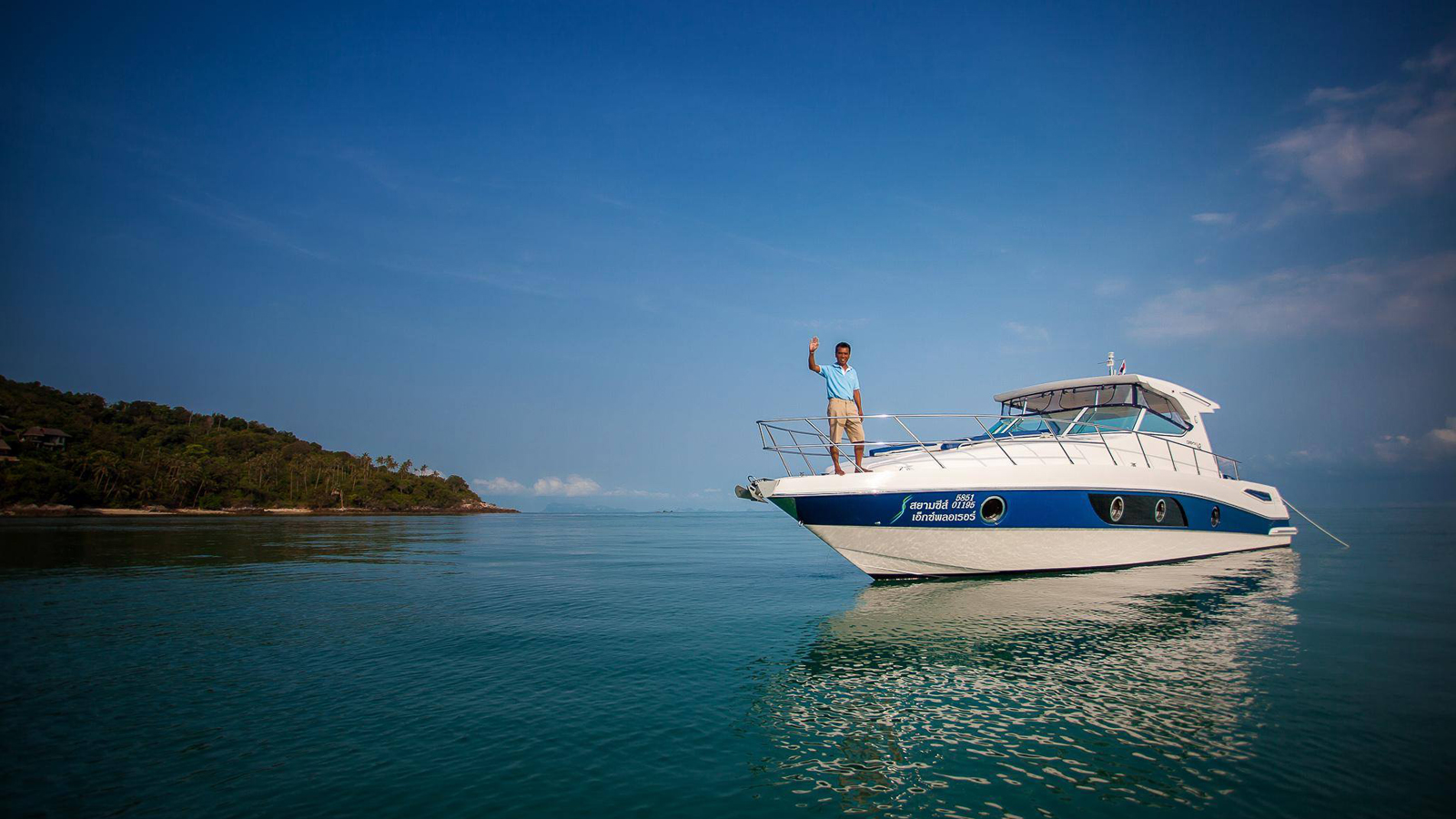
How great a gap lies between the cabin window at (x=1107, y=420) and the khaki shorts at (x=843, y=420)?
20.8 ft

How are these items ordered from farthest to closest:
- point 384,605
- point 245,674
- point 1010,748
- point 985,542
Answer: point 985,542 < point 384,605 < point 245,674 < point 1010,748

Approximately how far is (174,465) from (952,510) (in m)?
102

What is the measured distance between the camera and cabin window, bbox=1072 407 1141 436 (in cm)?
1507

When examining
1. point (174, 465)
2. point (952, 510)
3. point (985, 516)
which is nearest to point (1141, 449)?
point (985, 516)

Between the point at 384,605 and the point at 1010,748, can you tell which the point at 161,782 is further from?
the point at 384,605

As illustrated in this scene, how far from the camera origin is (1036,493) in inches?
493

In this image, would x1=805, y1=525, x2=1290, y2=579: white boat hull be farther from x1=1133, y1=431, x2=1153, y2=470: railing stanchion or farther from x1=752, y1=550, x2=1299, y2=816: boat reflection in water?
x1=752, y1=550, x2=1299, y2=816: boat reflection in water

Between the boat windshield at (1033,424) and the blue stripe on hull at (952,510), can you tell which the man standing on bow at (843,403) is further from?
the boat windshield at (1033,424)

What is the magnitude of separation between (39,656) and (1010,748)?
34.9 feet

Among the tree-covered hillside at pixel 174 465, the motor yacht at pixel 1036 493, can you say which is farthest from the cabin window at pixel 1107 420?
the tree-covered hillside at pixel 174 465

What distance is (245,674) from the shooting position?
676 cm

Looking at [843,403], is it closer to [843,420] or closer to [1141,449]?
[843,420]

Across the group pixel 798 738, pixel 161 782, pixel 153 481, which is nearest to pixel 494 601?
pixel 161 782

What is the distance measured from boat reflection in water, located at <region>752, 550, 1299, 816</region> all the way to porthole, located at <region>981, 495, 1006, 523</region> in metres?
2.10
